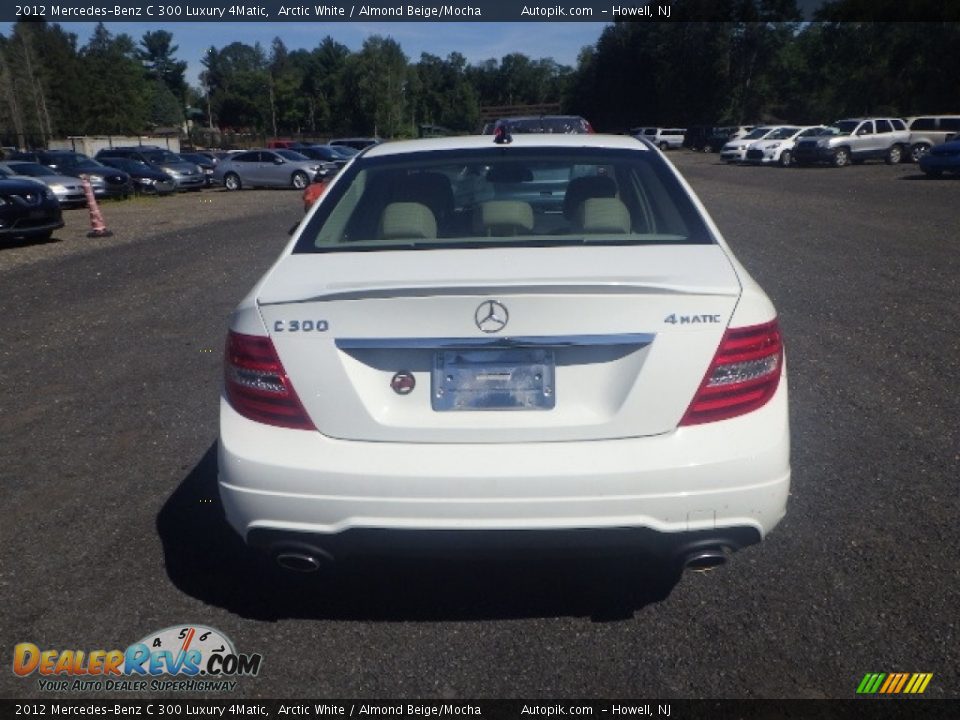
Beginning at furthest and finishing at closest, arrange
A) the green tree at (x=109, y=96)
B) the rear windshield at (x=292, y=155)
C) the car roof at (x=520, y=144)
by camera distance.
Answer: the green tree at (x=109, y=96)
the rear windshield at (x=292, y=155)
the car roof at (x=520, y=144)

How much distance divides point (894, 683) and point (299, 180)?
30588 millimetres

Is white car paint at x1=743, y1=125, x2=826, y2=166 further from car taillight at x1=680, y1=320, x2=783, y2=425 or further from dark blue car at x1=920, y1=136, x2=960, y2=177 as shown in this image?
car taillight at x1=680, y1=320, x2=783, y2=425

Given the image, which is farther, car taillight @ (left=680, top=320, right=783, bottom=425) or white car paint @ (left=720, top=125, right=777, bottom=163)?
white car paint @ (left=720, top=125, right=777, bottom=163)

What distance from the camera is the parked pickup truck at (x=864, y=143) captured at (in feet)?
117

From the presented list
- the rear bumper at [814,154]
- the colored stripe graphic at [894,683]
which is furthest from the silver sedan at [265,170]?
the colored stripe graphic at [894,683]

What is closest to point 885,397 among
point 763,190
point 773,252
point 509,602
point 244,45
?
point 509,602

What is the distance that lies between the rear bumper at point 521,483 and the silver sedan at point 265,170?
29.3 m

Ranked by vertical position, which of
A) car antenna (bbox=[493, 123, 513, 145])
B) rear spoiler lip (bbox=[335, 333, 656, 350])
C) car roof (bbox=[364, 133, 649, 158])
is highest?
car antenna (bbox=[493, 123, 513, 145])

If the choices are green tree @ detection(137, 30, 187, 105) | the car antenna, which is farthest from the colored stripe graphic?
green tree @ detection(137, 30, 187, 105)

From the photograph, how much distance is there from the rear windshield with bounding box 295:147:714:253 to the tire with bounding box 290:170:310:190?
91.3 ft

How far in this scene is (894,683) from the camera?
9.16 feet

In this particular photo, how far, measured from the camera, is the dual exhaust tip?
2.83 m

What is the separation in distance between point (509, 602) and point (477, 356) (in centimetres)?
110

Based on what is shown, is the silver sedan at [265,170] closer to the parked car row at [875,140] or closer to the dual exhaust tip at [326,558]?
the parked car row at [875,140]
